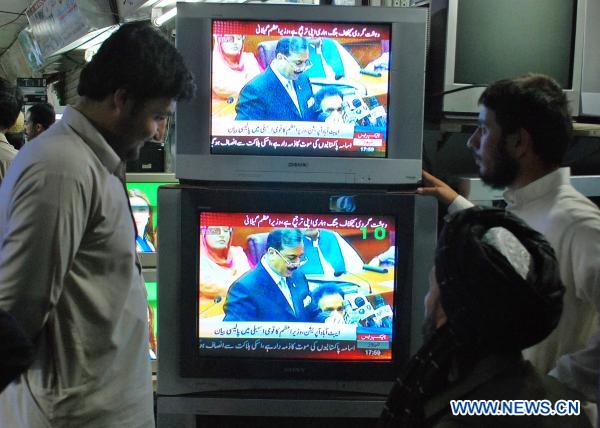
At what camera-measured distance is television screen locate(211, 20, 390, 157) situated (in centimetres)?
229

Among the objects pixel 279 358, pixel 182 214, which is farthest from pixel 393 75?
pixel 279 358

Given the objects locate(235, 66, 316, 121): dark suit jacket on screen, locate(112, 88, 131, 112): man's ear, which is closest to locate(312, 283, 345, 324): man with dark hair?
locate(235, 66, 316, 121): dark suit jacket on screen

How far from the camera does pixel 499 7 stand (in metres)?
2.60

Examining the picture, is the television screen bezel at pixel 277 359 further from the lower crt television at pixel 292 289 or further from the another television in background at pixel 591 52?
the another television in background at pixel 591 52

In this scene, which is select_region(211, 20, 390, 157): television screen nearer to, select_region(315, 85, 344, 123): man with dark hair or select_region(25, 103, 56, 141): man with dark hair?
select_region(315, 85, 344, 123): man with dark hair

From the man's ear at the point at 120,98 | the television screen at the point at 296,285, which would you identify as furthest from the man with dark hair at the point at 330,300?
the man's ear at the point at 120,98

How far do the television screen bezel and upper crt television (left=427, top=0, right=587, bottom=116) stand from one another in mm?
506

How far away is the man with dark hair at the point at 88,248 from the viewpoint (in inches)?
61.4

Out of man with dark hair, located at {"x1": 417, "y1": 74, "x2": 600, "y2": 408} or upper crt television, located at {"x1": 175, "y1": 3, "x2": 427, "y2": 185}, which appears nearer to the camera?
man with dark hair, located at {"x1": 417, "y1": 74, "x2": 600, "y2": 408}

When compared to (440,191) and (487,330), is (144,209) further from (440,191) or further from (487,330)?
(487,330)

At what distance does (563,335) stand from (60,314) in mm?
1350

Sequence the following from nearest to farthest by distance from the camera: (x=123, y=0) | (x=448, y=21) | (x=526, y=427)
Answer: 1. (x=526, y=427)
2. (x=448, y=21)
3. (x=123, y=0)

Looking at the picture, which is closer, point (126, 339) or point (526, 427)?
point (526, 427)

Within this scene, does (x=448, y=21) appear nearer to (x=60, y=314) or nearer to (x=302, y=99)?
(x=302, y=99)
